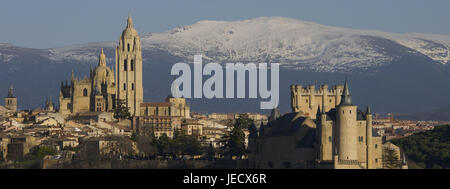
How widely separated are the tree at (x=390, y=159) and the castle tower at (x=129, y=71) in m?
71.6

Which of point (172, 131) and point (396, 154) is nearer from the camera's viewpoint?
point (396, 154)

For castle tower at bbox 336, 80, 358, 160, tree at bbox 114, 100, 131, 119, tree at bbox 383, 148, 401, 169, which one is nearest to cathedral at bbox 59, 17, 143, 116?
tree at bbox 114, 100, 131, 119

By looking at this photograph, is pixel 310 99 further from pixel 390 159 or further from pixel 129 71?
pixel 129 71

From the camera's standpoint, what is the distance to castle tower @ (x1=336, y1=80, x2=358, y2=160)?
111938 mm

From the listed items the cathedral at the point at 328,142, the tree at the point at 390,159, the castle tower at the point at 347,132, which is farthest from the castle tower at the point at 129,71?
the castle tower at the point at 347,132

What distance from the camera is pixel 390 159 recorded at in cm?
11775

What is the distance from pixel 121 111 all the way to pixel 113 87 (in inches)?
370

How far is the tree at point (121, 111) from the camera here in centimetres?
18462

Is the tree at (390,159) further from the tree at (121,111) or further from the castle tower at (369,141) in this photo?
the tree at (121,111)

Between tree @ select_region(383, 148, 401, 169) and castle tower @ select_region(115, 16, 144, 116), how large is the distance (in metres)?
71.6

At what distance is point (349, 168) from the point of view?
110 meters
